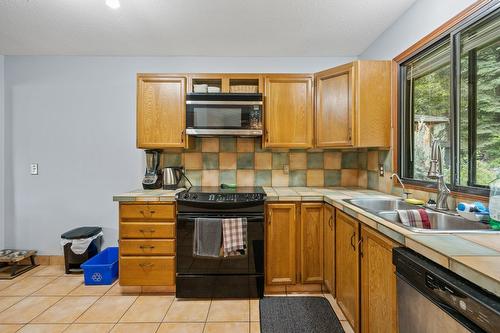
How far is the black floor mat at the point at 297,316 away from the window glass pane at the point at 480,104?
1321mm

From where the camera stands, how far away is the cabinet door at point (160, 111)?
2584mm

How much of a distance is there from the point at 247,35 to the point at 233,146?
113 centimetres

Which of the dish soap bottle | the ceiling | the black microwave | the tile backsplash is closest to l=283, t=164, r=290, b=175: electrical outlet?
the tile backsplash

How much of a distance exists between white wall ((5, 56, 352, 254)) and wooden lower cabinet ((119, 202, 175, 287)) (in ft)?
2.72

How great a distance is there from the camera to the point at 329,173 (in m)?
2.96

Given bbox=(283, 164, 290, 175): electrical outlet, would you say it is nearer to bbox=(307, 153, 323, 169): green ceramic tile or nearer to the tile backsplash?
the tile backsplash

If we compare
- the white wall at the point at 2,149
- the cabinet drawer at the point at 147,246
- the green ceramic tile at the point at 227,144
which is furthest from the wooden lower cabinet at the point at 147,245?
the white wall at the point at 2,149

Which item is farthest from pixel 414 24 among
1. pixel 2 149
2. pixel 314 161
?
pixel 2 149

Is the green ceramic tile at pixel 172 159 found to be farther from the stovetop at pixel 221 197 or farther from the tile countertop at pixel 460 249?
the tile countertop at pixel 460 249

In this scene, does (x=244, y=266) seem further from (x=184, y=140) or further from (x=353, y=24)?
(x=353, y=24)

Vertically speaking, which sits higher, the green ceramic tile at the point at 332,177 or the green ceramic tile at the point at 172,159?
the green ceramic tile at the point at 172,159

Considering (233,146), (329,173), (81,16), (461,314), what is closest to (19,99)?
(81,16)

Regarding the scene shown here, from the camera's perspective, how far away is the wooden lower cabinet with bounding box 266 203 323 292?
2.29 metres

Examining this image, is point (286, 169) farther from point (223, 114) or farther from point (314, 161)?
point (223, 114)
